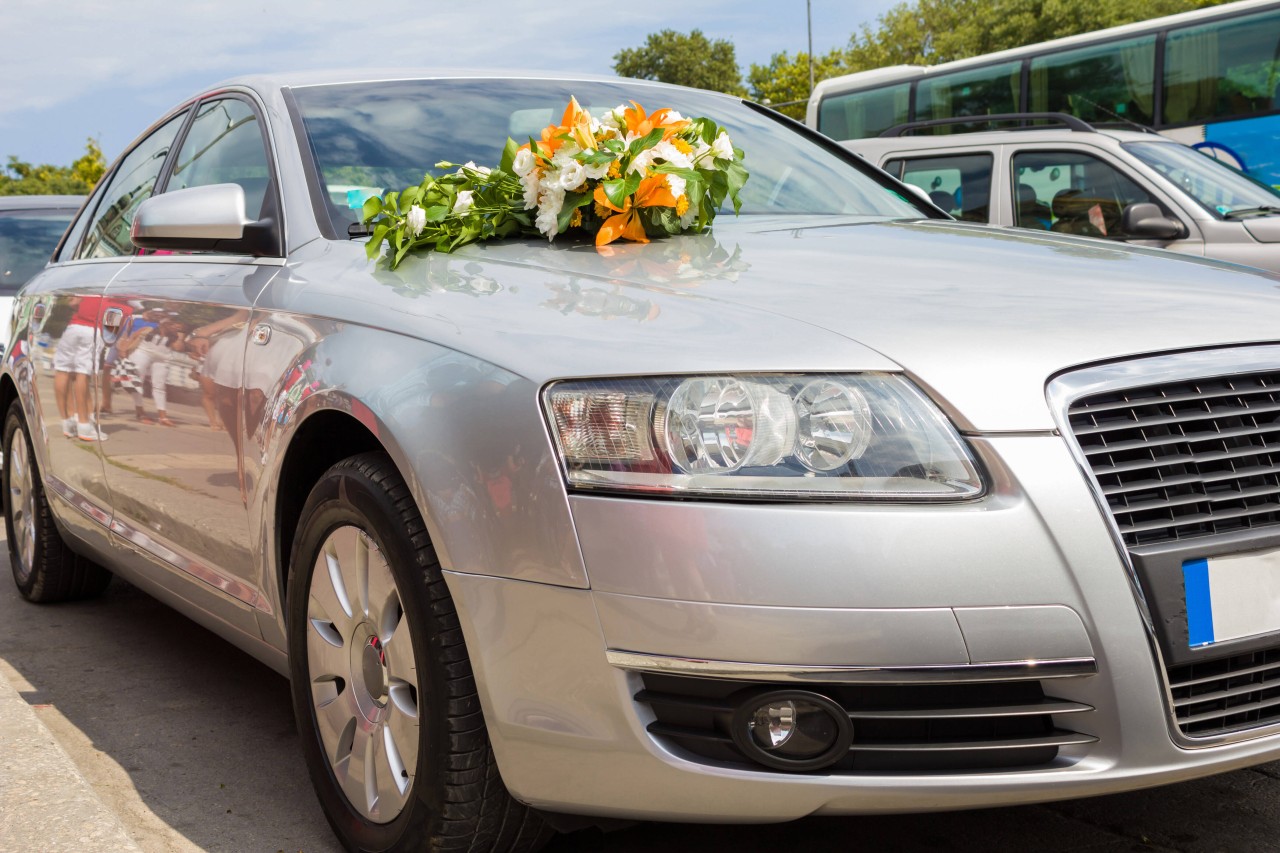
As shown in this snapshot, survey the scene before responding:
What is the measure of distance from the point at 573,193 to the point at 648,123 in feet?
1.02

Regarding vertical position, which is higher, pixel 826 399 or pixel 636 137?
pixel 636 137

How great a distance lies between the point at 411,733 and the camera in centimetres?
237

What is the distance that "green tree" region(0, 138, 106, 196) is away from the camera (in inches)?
2561

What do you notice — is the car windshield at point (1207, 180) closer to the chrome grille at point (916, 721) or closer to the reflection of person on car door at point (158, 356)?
the reflection of person on car door at point (158, 356)

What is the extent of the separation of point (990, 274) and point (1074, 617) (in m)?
0.73

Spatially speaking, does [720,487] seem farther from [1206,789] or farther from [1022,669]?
[1206,789]

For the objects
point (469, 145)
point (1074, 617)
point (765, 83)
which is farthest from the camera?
point (765, 83)

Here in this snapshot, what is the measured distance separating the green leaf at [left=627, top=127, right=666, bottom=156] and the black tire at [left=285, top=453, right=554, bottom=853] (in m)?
0.94

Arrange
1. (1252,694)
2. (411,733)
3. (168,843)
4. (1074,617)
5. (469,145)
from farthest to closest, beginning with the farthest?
(469,145) < (168,843) < (411,733) < (1252,694) < (1074,617)

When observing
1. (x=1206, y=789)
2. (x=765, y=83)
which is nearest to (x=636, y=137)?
(x=1206, y=789)

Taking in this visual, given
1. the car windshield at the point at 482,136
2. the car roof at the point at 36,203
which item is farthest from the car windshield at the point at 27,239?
the car windshield at the point at 482,136

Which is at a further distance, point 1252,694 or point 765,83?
point 765,83

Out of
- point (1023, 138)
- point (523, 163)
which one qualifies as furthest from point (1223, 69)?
point (523, 163)

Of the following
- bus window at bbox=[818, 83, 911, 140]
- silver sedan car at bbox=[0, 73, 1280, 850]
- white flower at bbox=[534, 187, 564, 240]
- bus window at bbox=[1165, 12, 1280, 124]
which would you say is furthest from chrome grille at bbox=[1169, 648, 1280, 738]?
bus window at bbox=[818, 83, 911, 140]
